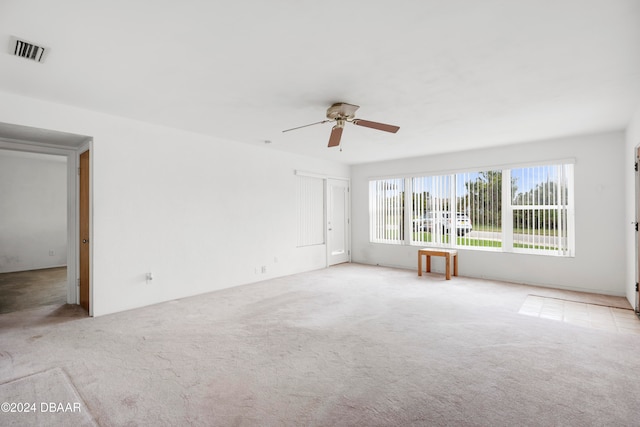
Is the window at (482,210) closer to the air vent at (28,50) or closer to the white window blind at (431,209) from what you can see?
the white window blind at (431,209)

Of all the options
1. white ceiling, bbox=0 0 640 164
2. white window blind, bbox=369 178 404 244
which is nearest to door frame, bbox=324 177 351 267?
white window blind, bbox=369 178 404 244

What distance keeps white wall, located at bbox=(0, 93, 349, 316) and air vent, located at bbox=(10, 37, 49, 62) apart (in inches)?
48.8

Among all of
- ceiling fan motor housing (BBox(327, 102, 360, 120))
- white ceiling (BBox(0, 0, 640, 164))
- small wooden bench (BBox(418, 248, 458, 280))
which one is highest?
white ceiling (BBox(0, 0, 640, 164))

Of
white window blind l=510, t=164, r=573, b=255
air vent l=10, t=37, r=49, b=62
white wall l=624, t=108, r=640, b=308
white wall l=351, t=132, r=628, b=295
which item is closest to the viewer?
air vent l=10, t=37, r=49, b=62

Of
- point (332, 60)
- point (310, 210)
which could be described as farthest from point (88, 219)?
point (310, 210)

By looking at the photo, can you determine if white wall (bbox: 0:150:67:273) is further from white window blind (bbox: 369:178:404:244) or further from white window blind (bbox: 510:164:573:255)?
white window blind (bbox: 510:164:573:255)

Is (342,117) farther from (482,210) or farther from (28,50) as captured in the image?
(482,210)

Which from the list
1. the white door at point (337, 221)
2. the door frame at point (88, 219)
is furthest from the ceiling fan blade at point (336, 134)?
the white door at point (337, 221)

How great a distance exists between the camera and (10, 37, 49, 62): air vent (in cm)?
233

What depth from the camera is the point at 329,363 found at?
2.71m

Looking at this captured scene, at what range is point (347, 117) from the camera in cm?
365

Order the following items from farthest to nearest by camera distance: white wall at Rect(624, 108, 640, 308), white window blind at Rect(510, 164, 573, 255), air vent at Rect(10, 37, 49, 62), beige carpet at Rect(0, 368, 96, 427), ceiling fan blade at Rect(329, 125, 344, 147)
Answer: white window blind at Rect(510, 164, 573, 255)
white wall at Rect(624, 108, 640, 308)
ceiling fan blade at Rect(329, 125, 344, 147)
air vent at Rect(10, 37, 49, 62)
beige carpet at Rect(0, 368, 96, 427)

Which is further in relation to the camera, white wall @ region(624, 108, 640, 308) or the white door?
the white door

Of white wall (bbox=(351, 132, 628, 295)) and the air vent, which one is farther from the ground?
the air vent
